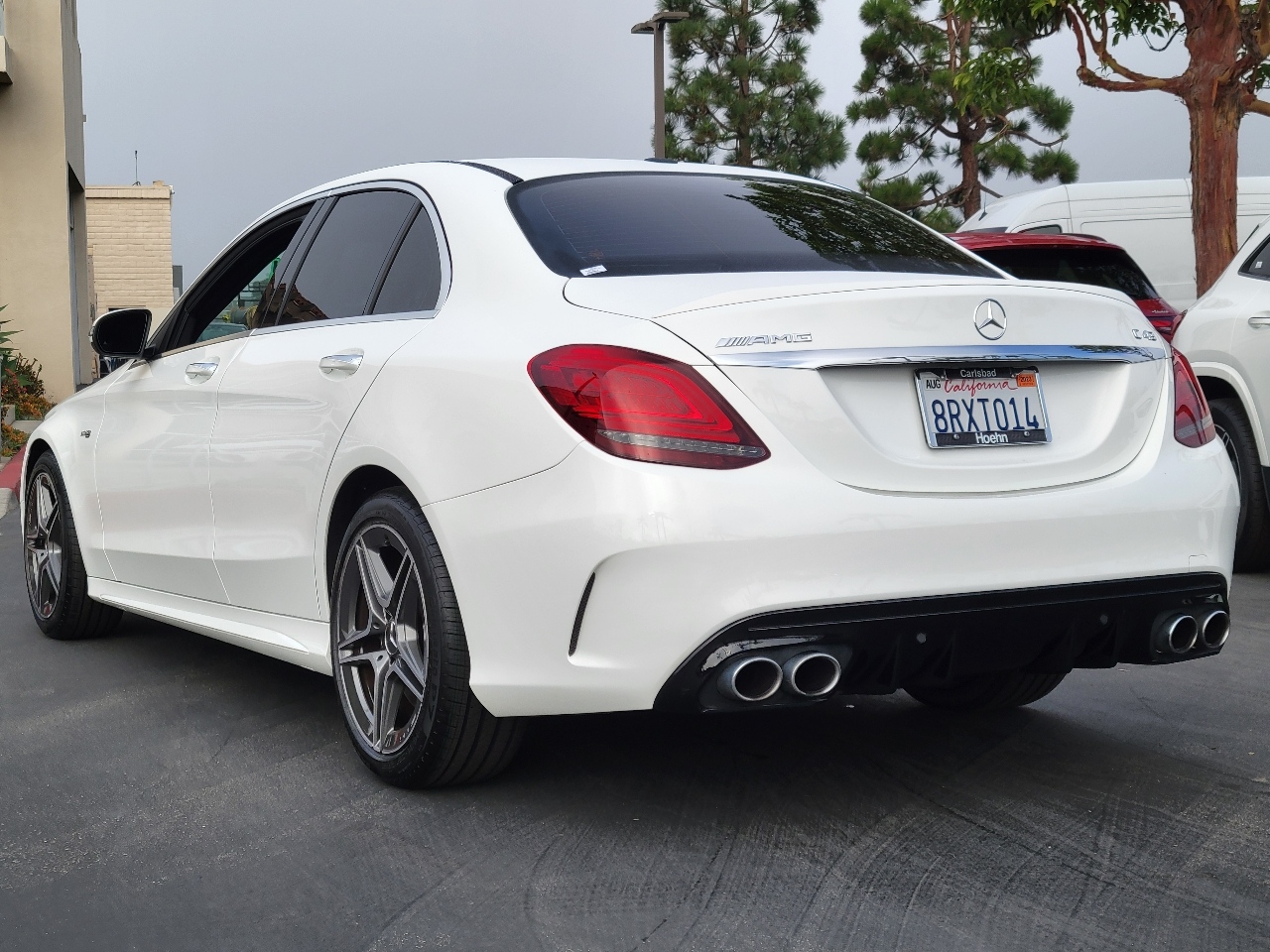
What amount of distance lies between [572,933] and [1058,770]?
1.61 metres

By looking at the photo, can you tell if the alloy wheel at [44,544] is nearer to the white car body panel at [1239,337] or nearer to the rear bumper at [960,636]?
the rear bumper at [960,636]

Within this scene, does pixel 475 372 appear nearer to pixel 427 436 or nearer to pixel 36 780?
pixel 427 436

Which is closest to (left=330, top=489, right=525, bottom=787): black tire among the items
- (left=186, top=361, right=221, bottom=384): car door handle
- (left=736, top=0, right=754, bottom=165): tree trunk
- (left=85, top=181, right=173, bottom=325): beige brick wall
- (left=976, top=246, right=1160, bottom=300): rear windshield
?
(left=186, top=361, right=221, bottom=384): car door handle

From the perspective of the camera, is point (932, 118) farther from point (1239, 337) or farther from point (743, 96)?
point (1239, 337)

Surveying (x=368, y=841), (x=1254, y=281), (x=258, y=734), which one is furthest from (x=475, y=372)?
(x=1254, y=281)

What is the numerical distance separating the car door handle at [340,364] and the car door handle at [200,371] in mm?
830

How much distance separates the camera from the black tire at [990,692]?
15.0 feet

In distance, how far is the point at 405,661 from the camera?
385 cm

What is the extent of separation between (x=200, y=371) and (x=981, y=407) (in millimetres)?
2616

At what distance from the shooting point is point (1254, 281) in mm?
7230

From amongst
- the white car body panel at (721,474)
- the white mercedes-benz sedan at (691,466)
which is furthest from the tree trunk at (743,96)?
the white car body panel at (721,474)

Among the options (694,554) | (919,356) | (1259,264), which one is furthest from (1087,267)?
(694,554)

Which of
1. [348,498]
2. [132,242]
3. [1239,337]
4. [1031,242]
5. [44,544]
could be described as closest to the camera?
[348,498]

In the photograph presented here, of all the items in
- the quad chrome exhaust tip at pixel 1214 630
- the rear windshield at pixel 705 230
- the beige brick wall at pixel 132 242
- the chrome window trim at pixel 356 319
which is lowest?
the beige brick wall at pixel 132 242
